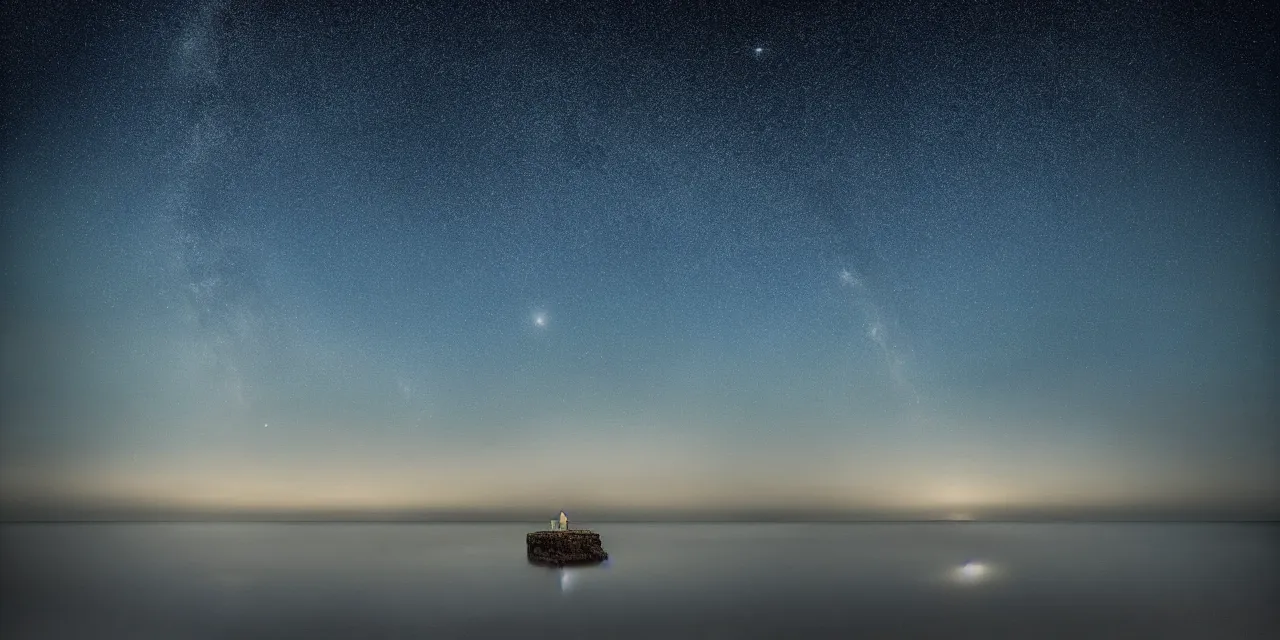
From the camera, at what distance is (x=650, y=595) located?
1994 centimetres

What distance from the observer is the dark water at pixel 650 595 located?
585 inches

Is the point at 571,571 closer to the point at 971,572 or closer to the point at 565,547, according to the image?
the point at 565,547

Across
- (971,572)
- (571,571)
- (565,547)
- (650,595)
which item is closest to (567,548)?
(565,547)

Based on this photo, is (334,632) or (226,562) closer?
(334,632)

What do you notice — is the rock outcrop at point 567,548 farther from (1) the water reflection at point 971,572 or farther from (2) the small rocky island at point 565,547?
(1) the water reflection at point 971,572

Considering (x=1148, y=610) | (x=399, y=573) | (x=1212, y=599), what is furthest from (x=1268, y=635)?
(x=399, y=573)

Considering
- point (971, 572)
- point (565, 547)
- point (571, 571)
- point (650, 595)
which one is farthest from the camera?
point (565, 547)

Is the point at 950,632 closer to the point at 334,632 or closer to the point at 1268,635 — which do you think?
the point at 1268,635

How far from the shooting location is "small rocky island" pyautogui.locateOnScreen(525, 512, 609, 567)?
Result: 90.9 feet

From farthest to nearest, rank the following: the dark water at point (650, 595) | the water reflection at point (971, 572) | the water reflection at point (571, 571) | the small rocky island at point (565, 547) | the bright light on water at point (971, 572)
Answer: the small rocky island at point (565, 547)
the bright light on water at point (971, 572)
the water reflection at point (971, 572)
the water reflection at point (571, 571)
the dark water at point (650, 595)

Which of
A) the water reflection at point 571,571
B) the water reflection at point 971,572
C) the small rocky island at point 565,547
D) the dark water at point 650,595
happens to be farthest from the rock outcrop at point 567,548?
the water reflection at point 971,572

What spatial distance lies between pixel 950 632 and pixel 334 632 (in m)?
10.5

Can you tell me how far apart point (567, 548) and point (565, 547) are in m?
0.08

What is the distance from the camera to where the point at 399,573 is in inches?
1027
